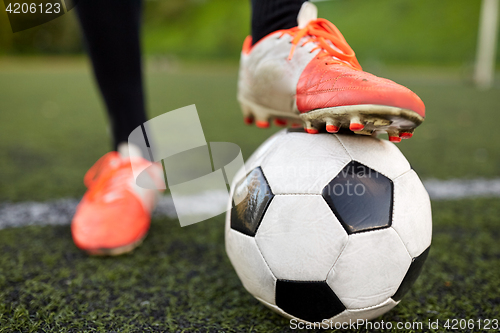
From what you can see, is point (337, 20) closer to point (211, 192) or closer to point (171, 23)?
point (171, 23)

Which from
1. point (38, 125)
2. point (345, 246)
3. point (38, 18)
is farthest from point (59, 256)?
point (38, 125)

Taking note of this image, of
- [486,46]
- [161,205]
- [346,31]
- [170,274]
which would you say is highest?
[170,274]

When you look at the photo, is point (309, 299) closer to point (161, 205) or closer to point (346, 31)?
point (161, 205)

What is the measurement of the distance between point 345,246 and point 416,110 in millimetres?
339

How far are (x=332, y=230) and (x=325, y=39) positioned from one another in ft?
1.98

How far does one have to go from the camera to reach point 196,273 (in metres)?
1.24

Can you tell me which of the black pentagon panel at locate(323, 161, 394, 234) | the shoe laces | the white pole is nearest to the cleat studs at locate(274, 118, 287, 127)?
the shoe laces

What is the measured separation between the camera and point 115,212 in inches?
54.1

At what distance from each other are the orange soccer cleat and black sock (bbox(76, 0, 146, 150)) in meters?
0.14

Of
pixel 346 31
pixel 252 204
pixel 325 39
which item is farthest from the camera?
pixel 346 31

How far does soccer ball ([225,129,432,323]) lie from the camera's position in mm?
859

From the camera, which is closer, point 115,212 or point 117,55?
point 115,212

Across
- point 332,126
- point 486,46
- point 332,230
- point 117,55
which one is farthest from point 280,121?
point 486,46

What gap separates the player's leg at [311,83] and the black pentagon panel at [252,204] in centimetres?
19
